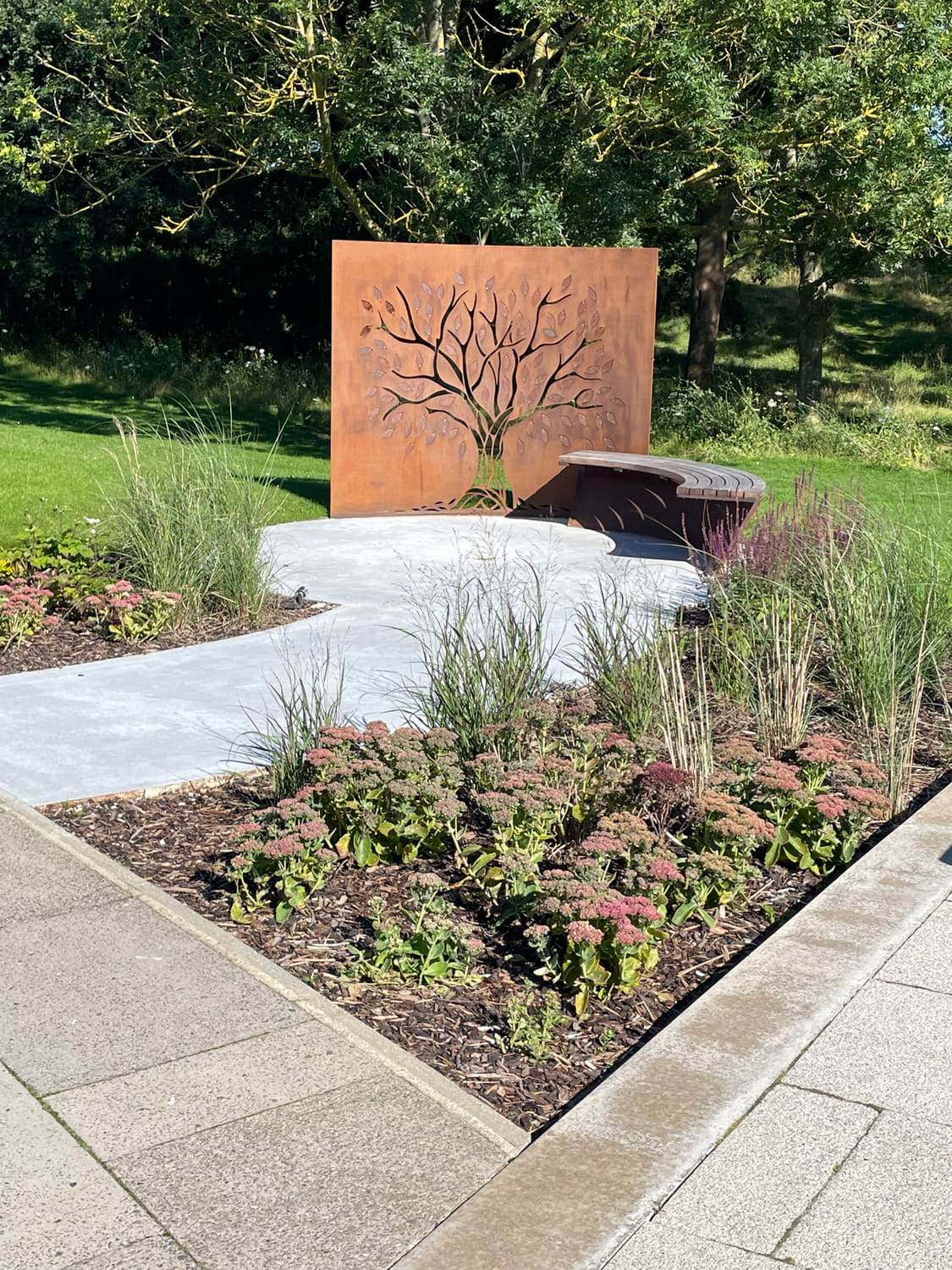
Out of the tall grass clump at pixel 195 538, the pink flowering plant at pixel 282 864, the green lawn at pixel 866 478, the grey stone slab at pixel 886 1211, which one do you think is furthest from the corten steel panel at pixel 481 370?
the grey stone slab at pixel 886 1211

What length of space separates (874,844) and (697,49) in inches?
434

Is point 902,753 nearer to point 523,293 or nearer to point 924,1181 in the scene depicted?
point 924,1181

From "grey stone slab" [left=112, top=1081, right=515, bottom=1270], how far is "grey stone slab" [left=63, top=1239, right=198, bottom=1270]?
0.08ft

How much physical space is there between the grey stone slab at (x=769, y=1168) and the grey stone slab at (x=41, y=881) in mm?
1867

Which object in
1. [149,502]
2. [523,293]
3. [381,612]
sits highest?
[523,293]

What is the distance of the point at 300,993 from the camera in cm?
314

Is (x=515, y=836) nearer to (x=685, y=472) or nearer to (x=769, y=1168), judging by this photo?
(x=769, y=1168)

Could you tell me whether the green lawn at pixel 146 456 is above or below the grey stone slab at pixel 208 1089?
below

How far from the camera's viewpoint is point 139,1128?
2564mm

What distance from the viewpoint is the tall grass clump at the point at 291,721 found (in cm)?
438

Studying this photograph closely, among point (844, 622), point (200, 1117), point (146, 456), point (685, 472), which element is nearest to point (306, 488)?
point (146, 456)

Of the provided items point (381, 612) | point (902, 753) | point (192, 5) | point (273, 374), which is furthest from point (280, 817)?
point (273, 374)

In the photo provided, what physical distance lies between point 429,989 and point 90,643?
3.97 m

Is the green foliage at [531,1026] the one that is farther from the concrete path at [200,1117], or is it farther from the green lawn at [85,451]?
the green lawn at [85,451]
